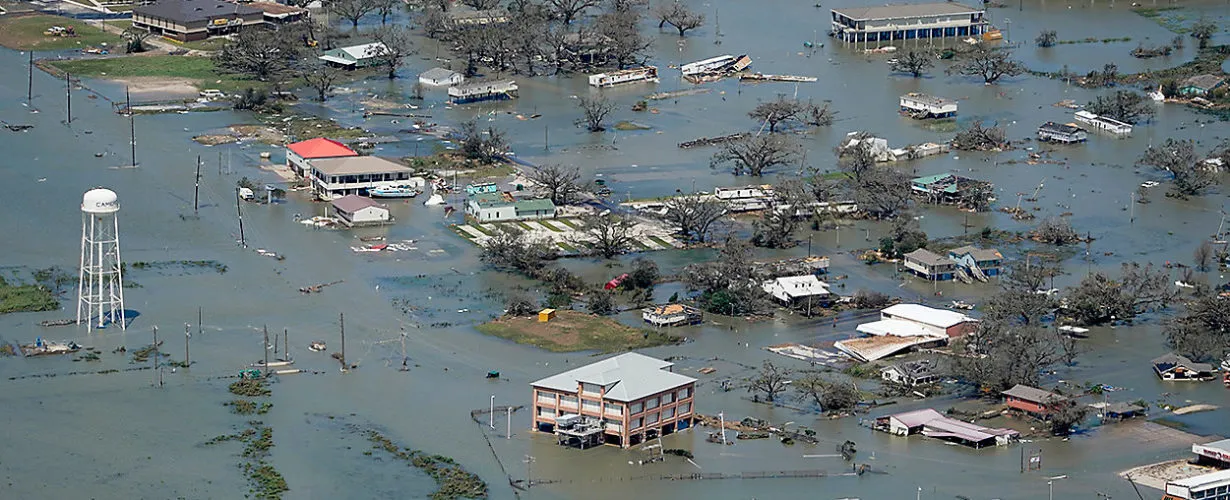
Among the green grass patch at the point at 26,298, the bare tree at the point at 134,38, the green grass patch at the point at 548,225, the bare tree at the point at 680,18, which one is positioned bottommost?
the green grass patch at the point at 26,298

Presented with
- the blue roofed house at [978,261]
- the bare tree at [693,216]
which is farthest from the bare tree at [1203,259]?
the bare tree at [693,216]

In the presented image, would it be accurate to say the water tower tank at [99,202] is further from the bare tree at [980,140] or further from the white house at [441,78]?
the white house at [441,78]

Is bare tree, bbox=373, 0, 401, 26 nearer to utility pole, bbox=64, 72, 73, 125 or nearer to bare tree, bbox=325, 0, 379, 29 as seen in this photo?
bare tree, bbox=325, 0, 379, 29

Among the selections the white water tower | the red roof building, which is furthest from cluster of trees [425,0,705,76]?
the white water tower

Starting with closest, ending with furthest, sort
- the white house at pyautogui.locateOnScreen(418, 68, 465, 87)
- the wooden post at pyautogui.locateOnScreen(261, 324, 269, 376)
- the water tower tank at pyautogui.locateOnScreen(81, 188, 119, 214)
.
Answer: the wooden post at pyautogui.locateOnScreen(261, 324, 269, 376) → the water tower tank at pyautogui.locateOnScreen(81, 188, 119, 214) → the white house at pyautogui.locateOnScreen(418, 68, 465, 87)

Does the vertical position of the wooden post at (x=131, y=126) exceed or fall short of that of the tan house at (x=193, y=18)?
it falls short

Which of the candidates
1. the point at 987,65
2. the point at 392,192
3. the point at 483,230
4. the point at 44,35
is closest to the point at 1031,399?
the point at 483,230
